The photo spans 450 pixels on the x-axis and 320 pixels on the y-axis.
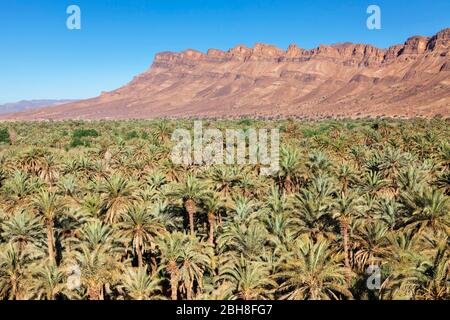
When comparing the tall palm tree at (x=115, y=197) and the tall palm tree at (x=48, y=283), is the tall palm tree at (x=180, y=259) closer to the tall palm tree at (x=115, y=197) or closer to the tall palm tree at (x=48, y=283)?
the tall palm tree at (x=48, y=283)

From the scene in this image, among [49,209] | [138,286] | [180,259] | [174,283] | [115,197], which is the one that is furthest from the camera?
[115,197]

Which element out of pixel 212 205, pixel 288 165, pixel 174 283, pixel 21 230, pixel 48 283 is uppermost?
pixel 288 165

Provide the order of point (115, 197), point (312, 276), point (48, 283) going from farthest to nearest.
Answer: point (115, 197)
point (48, 283)
point (312, 276)

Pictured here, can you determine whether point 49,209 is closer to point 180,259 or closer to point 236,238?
point 180,259

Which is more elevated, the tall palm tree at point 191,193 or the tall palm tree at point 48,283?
the tall palm tree at point 191,193

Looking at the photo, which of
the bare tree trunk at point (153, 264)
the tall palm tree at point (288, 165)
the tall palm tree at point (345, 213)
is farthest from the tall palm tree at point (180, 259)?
the tall palm tree at point (288, 165)

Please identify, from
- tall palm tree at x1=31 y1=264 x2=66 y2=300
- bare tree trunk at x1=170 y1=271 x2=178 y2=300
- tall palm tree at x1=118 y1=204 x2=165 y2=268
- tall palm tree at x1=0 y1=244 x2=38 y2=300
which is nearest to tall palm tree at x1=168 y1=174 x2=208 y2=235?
tall palm tree at x1=118 y1=204 x2=165 y2=268

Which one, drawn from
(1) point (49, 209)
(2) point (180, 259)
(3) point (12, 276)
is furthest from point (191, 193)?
(3) point (12, 276)

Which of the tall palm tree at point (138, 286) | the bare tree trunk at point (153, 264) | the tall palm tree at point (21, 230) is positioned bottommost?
the bare tree trunk at point (153, 264)

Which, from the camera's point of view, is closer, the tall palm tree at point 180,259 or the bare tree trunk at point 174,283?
the bare tree trunk at point 174,283
